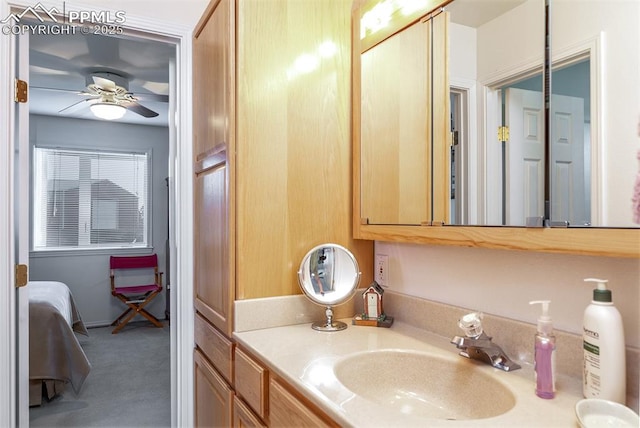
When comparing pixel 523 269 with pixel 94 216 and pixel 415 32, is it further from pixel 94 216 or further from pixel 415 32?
pixel 94 216

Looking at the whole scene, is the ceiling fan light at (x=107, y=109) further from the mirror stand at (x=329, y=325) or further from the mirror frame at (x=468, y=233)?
the mirror stand at (x=329, y=325)

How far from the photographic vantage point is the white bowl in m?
0.72

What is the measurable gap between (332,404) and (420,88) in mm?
985

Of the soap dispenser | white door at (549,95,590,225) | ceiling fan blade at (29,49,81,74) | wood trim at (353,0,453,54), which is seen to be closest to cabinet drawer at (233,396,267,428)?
the soap dispenser

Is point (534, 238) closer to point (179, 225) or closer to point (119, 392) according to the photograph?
point (179, 225)

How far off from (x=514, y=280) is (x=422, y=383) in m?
0.38

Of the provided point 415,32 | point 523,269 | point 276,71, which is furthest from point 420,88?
point 523,269

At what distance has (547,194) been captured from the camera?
951 millimetres

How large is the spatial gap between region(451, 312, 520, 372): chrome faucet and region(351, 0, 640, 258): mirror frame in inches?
8.1

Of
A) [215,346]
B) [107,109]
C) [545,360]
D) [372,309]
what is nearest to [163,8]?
[215,346]

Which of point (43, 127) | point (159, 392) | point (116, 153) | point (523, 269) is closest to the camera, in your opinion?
point (523, 269)

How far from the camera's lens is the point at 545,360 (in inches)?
34.4

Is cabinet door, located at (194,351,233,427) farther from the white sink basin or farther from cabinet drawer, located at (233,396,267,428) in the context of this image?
the white sink basin

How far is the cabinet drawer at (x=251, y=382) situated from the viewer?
117 centimetres
